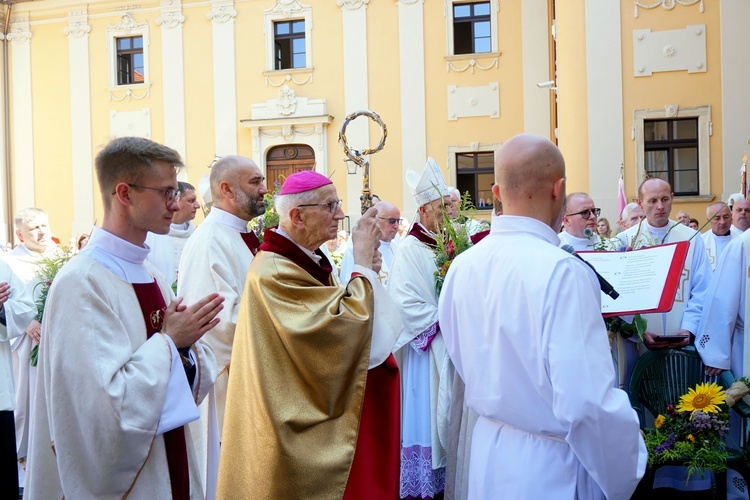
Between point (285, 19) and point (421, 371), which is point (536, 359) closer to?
point (421, 371)

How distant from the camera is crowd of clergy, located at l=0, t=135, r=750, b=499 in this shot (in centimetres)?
256

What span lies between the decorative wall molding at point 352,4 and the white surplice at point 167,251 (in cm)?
1625

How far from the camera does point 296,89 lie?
22234 mm

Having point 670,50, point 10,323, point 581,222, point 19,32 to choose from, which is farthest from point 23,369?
point 19,32

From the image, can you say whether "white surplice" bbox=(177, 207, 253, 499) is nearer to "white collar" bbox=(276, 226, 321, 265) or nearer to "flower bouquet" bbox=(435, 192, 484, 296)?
"white collar" bbox=(276, 226, 321, 265)

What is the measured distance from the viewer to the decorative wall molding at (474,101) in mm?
20969

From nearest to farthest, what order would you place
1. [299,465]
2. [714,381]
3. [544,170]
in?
1. [544,170]
2. [299,465]
3. [714,381]

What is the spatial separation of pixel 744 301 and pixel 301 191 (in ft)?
10.2

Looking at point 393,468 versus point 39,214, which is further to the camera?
point 39,214

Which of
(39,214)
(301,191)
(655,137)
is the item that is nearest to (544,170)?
(301,191)

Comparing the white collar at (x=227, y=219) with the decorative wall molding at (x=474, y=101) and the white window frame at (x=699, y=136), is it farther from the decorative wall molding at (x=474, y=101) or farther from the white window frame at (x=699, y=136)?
the decorative wall molding at (x=474, y=101)

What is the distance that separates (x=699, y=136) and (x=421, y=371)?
11757 mm

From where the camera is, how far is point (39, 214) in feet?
22.9

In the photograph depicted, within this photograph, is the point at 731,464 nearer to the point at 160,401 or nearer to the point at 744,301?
the point at 744,301
